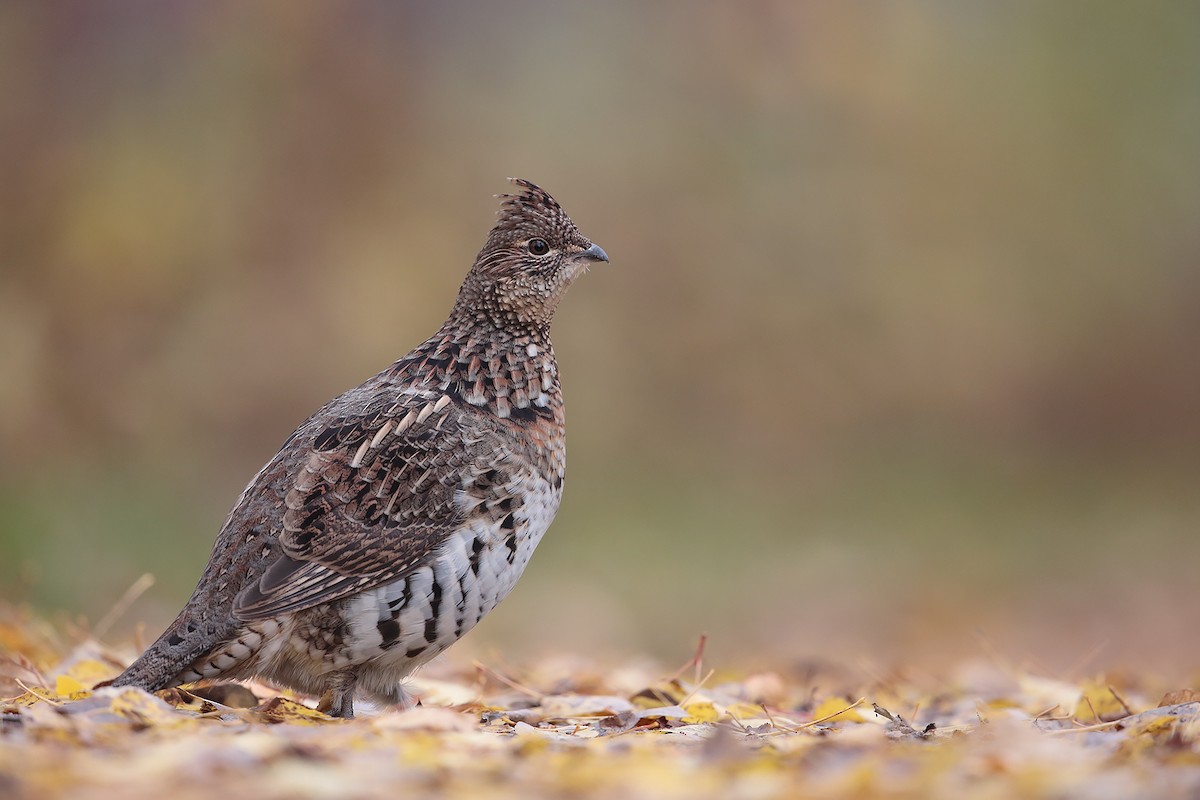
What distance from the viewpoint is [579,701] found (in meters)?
4.98

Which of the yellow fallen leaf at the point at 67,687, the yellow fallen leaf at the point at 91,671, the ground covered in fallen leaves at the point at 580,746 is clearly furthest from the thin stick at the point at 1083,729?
the yellow fallen leaf at the point at 91,671

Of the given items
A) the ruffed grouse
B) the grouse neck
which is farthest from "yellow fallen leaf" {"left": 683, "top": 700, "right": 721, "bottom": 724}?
the grouse neck

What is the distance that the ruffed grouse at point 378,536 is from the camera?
4.39 meters

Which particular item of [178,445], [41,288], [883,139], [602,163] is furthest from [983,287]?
[41,288]

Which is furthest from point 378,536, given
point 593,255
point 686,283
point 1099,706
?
point 686,283

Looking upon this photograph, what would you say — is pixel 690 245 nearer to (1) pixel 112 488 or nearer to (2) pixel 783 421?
(2) pixel 783 421

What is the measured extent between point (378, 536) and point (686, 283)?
34.7ft

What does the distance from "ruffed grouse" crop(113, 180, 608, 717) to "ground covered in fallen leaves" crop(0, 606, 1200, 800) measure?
0.73ft

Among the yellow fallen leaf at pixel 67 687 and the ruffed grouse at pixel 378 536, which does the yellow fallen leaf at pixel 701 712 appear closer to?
the ruffed grouse at pixel 378 536

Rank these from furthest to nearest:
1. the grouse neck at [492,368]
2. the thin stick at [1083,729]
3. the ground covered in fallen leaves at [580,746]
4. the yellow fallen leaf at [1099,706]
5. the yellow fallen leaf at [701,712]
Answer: the grouse neck at [492,368] < the yellow fallen leaf at [1099,706] < the yellow fallen leaf at [701,712] < the thin stick at [1083,729] < the ground covered in fallen leaves at [580,746]

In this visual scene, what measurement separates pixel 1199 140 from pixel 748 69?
5.66 meters

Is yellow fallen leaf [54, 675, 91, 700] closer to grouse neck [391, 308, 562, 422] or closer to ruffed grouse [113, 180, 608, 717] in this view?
ruffed grouse [113, 180, 608, 717]

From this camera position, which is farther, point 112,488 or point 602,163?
point 602,163

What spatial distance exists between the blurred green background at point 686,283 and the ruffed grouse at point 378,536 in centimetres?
589
